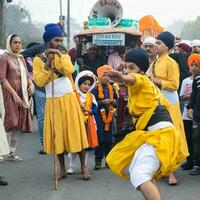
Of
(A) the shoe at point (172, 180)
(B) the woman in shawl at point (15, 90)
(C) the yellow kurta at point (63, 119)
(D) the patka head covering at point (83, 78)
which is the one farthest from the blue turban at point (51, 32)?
(A) the shoe at point (172, 180)

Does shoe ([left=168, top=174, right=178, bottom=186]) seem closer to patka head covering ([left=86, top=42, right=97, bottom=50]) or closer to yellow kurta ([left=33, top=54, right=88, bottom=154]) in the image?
yellow kurta ([left=33, top=54, right=88, bottom=154])

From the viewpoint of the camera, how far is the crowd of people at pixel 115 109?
5.23m

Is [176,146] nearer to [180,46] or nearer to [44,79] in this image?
[44,79]

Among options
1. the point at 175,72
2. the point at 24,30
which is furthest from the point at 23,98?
the point at 24,30

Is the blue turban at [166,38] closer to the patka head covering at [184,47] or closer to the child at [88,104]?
the child at [88,104]

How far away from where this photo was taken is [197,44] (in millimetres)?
10719

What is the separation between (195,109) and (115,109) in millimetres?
1336

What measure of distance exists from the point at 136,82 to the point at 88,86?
2783mm

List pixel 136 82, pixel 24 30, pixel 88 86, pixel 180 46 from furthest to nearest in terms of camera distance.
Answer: pixel 24 30, pixel 180 46, pixel 88 86, pixel 136 82

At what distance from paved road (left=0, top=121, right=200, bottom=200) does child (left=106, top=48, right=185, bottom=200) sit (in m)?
1.09

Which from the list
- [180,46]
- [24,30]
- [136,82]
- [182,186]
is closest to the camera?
[136,82]

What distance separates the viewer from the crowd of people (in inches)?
206

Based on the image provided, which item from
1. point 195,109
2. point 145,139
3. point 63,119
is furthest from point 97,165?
point 145,139

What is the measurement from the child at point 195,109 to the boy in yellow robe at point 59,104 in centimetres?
150
